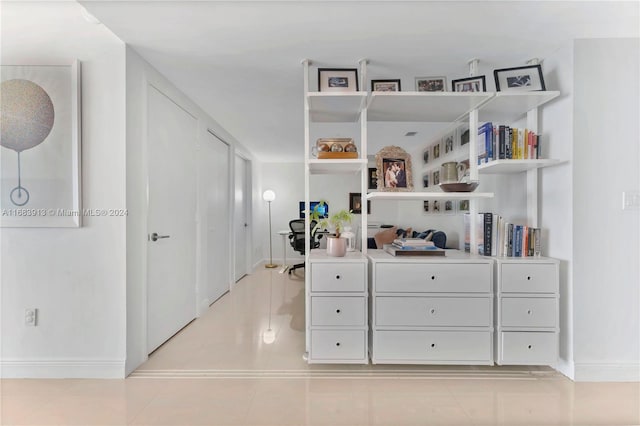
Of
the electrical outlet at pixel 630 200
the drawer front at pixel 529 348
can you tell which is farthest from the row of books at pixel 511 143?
the drawer front at pixel 529 348

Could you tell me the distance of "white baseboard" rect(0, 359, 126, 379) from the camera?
6.88ft

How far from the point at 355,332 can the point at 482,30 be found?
213cm

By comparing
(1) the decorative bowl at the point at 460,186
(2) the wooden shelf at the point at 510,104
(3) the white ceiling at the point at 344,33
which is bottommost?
(1) the decorative bowl at the point at 460,186

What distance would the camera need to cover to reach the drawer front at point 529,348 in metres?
2.08

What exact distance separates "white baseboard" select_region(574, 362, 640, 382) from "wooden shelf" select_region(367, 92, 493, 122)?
1.97 m

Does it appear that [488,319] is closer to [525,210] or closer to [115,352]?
[525,210]

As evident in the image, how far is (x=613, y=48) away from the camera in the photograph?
208 cm

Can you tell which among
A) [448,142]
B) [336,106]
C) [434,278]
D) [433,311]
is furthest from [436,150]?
[433,311]

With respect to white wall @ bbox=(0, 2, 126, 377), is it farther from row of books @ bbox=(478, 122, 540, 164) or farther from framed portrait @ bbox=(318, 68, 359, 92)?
row of books @ bbox=(478, 122, 540, 164)

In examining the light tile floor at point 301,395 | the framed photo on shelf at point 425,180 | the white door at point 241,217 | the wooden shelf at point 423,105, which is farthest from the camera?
the framed photo on shelf at point 425,180

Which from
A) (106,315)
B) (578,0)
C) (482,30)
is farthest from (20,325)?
(578,0)

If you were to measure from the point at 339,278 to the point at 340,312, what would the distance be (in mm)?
235

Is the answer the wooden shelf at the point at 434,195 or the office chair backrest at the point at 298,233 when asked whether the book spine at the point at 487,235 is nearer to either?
the wooden shelf at the point at 434,195

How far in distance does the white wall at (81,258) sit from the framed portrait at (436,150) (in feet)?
12.8
